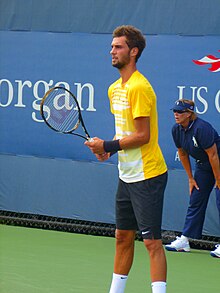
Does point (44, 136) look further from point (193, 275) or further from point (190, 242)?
point (193, 275)

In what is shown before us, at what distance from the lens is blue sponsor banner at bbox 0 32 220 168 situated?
803 cm

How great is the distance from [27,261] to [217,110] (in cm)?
213

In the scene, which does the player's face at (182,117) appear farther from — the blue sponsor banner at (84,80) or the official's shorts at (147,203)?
the official's shorts at (147,203)

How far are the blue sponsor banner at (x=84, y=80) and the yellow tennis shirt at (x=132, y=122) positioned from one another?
2.80 m

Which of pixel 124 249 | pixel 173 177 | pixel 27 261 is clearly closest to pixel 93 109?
pixel 173 177

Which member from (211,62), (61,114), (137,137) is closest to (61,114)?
(61,114)

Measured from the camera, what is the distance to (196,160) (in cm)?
778

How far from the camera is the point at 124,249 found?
538 cm

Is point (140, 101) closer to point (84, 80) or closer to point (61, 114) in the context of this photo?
point (61, 114)

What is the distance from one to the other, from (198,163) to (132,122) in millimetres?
2679

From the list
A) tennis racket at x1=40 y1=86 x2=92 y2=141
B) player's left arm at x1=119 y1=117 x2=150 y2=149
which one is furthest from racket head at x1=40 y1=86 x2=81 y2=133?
player's left arm at x1=119 y1=117 x2=150 y2=149

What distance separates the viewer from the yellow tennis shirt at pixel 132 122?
513 centimetres

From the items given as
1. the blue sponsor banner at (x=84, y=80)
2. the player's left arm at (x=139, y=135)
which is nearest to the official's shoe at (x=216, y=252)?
the blue sponsor banner at (x=84, y=80)

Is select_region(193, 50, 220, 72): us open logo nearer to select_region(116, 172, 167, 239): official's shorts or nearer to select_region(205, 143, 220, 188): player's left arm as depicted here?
select_region(205, 143, 220, 188): player's left arm
